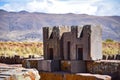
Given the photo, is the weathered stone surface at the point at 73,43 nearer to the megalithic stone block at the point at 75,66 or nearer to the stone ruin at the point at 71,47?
the stone ruin at the point at 71,47

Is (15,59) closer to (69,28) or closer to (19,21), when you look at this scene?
(69,28)

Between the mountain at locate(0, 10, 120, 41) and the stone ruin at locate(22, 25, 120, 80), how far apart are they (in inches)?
4104

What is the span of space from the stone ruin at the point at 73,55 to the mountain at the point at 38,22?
104 meters

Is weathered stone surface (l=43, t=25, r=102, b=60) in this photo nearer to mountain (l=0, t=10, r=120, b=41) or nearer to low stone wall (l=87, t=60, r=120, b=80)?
low stone wall (l=87, t=60, r=120, b=80)

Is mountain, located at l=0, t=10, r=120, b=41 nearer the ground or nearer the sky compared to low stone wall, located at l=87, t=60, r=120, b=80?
nearer the sky

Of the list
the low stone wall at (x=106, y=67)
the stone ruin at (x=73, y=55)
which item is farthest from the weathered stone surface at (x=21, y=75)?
the low stone wall at (x=106, y=67)

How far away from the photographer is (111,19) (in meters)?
157

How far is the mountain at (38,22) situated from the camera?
12776cm

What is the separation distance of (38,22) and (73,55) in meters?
140

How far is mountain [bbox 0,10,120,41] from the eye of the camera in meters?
128

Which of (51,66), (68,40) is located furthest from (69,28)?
(51,66)

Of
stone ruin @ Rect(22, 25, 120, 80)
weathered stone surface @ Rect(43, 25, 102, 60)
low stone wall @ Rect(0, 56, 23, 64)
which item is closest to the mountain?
low stone wall @ Rect(0, 56, 23, 64)

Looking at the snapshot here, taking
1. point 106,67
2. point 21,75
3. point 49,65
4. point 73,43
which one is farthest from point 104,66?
point 21,75

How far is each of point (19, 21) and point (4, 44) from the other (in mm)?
115521
